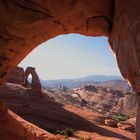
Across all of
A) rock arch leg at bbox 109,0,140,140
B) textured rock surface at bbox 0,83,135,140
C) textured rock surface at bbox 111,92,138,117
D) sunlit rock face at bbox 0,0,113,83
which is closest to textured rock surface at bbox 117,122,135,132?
textured rock surface at bbox 0,83,135,140

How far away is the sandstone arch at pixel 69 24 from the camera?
23.4 ft

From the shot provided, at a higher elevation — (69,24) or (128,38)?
(69,24)

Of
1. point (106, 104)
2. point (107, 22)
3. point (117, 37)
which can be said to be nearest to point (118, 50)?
point (117, 37)

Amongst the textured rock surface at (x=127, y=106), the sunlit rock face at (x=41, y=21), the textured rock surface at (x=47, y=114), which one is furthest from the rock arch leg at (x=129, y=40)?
the textured rock surface at (x=127, y=106)

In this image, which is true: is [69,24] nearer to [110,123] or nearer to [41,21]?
[41,21]

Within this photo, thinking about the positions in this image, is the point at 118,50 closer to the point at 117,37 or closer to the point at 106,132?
the point at 117,37

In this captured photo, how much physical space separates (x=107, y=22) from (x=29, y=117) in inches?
731

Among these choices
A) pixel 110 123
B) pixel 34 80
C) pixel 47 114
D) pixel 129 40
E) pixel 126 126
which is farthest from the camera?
pixel 34 80

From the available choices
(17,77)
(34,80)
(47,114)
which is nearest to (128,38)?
(47,114)

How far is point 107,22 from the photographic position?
28.0 feet

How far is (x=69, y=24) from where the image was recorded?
8570 millimetres

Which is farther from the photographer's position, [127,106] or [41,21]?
Result: [127,106]

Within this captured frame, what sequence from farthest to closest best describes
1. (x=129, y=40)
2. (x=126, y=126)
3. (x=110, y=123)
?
(x=110, y=123)
(x=126, y=126)
(x=129, y=40)

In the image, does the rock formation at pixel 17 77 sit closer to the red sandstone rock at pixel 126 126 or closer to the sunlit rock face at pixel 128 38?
the red sandstone rock at pixel 126 126
